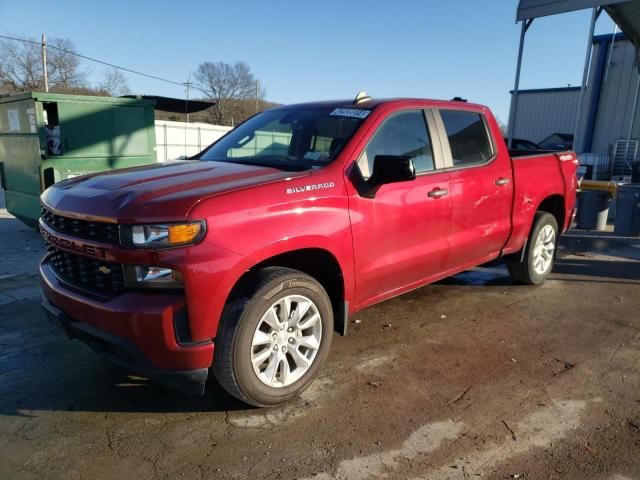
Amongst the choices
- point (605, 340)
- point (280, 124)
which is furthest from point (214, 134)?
point (605, 340)

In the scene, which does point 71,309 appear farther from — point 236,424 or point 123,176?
point 236,424

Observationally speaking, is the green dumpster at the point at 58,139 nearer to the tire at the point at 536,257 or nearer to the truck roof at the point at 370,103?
the truck roof at the point at 370,103

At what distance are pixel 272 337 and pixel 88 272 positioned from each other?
1141mm

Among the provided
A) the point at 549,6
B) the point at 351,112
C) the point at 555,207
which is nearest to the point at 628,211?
the point at 555,207

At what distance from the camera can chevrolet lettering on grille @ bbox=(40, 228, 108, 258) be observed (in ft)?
9.11

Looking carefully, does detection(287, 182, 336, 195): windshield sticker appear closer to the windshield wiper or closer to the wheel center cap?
the windshield wiper

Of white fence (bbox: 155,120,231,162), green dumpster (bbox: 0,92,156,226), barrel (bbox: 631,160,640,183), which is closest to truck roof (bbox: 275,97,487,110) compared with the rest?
green dumpster (bbox: 0,92,156,226)

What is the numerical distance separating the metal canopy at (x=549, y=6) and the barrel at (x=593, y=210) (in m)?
4.62

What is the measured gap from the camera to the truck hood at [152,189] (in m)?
2.69

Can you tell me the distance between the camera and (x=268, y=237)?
2928mm

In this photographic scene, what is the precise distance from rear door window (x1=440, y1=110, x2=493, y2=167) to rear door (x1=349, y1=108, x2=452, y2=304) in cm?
25

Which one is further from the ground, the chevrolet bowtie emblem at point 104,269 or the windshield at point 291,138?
the windshield at point 291,138

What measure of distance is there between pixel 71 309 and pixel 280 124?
2257mm

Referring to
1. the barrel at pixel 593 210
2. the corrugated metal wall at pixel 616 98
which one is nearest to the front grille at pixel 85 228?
the barrel at pixel 593 210
